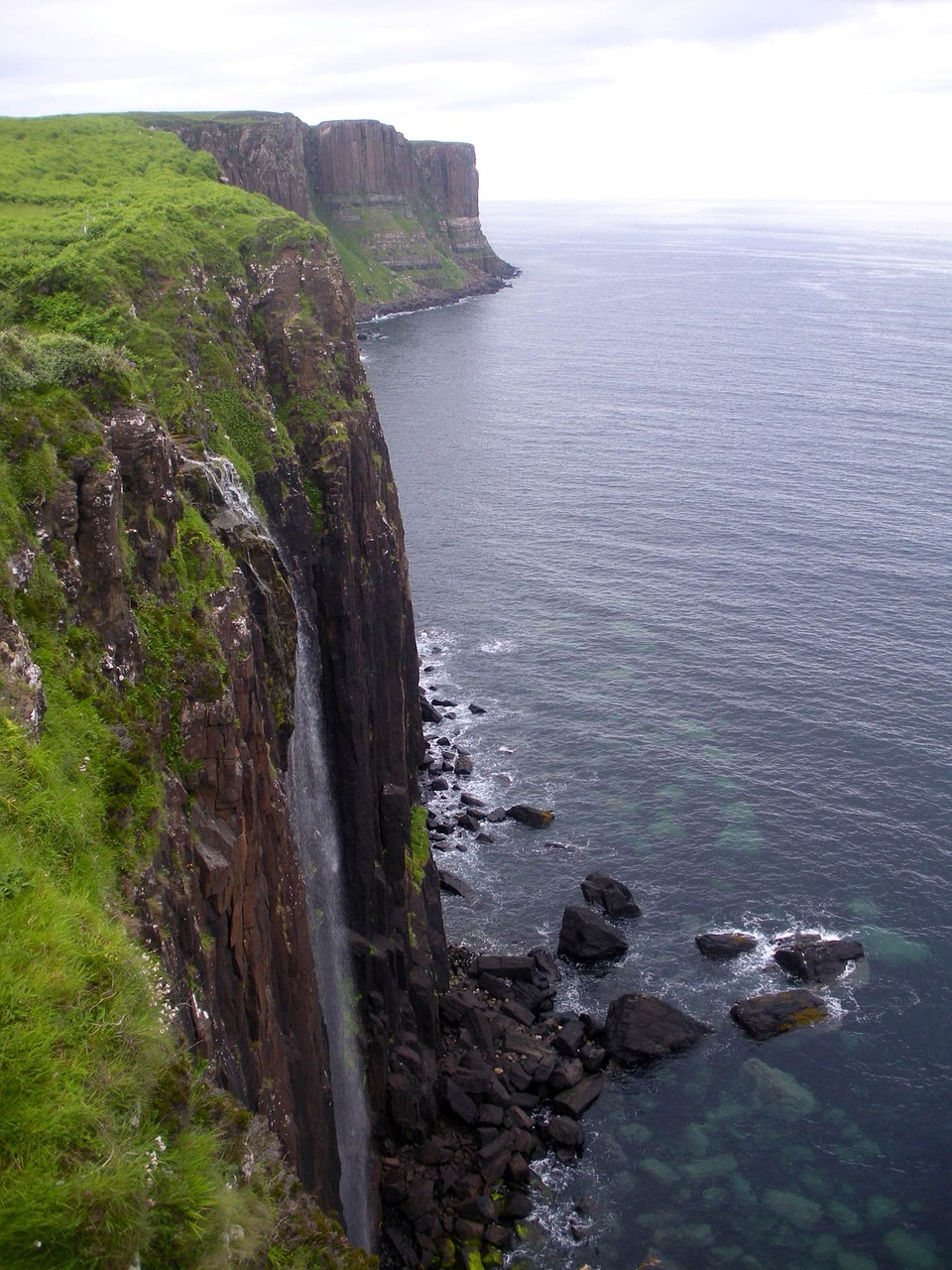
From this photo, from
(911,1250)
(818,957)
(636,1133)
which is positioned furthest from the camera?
(818,957)

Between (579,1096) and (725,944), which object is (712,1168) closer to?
(579,1096)

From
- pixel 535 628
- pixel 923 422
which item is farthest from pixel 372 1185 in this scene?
pixel 923 422

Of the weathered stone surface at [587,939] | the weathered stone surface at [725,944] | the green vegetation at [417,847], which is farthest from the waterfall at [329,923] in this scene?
the weathered stone surface at [725,944]

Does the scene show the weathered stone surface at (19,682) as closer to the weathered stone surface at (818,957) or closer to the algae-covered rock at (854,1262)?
the algae-covered rock at (854,1262)

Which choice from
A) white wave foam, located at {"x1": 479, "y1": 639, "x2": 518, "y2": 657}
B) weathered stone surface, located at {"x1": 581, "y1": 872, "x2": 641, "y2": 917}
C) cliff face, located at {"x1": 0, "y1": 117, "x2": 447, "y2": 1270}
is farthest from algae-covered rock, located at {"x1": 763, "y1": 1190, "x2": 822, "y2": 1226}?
white wave foam, located at {"x1": 479, "y1": 639, "x2": 518, "y2": 657}

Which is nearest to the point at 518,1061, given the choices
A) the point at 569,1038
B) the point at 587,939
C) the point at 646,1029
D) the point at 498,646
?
the point at 569,1038

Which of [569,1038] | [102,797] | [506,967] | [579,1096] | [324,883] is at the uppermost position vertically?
[102,797]
